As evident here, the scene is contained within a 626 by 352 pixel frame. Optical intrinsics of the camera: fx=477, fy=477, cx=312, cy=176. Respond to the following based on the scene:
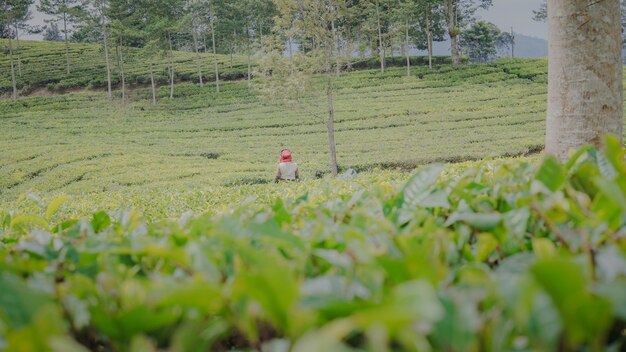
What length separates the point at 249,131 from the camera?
21.0m

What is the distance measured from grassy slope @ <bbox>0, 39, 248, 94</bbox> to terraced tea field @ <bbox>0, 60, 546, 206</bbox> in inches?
89.5

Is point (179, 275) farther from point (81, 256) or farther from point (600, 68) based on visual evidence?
point (600, 68)

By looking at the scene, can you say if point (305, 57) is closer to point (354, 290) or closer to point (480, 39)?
point (354, 290)

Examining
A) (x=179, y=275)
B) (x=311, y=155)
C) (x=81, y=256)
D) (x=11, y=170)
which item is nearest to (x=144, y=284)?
(x=179, y=275)

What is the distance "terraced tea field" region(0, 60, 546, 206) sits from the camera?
13.4 m

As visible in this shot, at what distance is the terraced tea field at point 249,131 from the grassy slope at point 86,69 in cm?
227

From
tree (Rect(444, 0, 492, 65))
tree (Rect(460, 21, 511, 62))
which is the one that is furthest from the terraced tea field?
tree (Rect(460, 21, 511, 62))

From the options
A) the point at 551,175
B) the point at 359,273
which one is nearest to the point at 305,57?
the point at 551,175

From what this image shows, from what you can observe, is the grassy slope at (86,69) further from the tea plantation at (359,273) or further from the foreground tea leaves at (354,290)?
the foreground tea leaves at (354,290)

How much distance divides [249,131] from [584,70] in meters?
19.0

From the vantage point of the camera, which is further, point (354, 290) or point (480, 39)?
point (480, 39)

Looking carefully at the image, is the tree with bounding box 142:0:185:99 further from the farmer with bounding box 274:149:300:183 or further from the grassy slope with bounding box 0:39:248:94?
the farmer with bounding box 274:149:300:183

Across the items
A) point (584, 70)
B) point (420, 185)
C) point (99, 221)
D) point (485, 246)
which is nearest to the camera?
point (485, 246)

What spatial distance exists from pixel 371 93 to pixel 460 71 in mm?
6664
